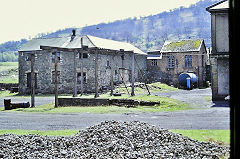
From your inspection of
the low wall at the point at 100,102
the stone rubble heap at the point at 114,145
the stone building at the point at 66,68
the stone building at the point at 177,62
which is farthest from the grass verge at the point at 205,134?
the stone building at the point at 177,62

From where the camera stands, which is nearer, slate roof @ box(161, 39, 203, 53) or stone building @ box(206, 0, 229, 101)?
stone building @ box(206, 0, 229, 101)

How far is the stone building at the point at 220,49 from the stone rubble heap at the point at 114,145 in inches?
547

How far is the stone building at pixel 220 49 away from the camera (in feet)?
72.0

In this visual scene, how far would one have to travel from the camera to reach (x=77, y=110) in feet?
62.8

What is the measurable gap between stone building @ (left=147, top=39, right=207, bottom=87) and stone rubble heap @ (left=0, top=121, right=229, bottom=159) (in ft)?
119

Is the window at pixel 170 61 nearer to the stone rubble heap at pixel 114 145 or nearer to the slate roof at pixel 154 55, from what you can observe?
the slate roof at pixel 154 55

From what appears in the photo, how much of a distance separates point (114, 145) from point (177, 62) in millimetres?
39478

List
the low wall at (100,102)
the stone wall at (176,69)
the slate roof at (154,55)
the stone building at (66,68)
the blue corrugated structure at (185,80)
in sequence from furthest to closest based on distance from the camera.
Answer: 1. the slate roof at (154,55)
2. the stone wall at (176,69)
3. the blue corrugated structure at (185,80)
4. the stone building at (66,68)
5. the low wall at (100,102)

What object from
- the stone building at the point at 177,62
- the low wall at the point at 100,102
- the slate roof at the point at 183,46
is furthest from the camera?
the slate roof at the point at 183,46

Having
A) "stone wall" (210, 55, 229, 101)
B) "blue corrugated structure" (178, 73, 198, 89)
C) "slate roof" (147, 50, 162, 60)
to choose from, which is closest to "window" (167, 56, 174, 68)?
"slate roof" (147, 50, 162, 60)

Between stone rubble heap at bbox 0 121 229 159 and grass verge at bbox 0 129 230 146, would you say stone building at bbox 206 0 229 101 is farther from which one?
stone rubble heap at bbox 0 121 229 159

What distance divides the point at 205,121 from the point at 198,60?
33156mm

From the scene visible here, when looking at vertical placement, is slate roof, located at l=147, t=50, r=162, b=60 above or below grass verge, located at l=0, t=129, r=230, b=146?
above

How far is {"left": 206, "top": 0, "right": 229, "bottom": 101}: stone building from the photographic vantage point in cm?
2194
